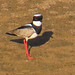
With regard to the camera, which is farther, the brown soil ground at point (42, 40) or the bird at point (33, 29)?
the bird at point (33, 29)

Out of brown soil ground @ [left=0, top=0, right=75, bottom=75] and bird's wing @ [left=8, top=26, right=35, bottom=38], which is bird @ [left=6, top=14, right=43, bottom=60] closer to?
bird's wing @ [left=8, top=26, right=35, bottom=38]

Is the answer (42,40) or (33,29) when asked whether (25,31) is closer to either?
(33,29)

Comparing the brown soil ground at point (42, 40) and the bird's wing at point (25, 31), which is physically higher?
the bird's wing at point (25, 31)

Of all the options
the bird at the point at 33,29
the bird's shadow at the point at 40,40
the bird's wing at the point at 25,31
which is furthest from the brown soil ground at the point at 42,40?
the bird's wing at the point at 25,31

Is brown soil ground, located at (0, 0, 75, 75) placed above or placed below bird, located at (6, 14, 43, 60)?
below

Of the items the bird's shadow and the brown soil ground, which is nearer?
the brown soil ground

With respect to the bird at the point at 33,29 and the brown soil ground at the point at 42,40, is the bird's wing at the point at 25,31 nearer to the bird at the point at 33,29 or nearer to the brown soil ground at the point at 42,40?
the bird at the point at 33,29

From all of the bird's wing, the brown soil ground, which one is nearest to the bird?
the bird's wing

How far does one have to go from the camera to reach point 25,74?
10.7 metres

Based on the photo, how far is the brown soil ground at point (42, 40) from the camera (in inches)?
441

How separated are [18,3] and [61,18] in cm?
394

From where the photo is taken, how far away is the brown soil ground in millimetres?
11203

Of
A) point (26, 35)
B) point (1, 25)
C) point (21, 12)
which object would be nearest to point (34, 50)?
point (26, 35)

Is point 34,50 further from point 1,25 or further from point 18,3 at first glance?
point 18,3
